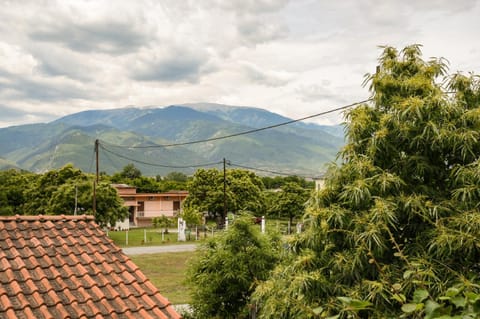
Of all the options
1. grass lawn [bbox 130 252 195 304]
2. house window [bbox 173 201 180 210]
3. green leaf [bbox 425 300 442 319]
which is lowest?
grass lawn [bbox 130 252 195 304]

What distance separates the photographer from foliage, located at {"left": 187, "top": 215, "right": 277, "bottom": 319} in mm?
9789

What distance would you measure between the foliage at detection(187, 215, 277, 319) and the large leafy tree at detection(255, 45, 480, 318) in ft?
15.8

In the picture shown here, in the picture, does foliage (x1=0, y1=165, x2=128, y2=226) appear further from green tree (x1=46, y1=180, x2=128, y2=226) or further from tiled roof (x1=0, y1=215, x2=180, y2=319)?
tiled roof (x1=0, y1=215, x2=180, y2=319)

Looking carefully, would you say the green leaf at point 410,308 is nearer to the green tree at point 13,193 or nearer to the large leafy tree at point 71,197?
the large leafy tree at point 71,197

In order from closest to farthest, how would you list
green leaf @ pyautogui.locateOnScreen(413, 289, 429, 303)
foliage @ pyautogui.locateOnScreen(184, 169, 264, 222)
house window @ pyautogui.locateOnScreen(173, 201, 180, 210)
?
green leaf @ pyautogui.locateOnScreen(413, 289, 429, 303), foliage @ pyautogui.locateOnScreen(184, 169, 264, 222), house window @ pyautogui.locateOnScreen(173, 201, 180, 210)

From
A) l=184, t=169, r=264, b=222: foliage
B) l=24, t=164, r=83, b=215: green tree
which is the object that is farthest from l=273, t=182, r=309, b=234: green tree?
l=24, t=164, r=83, b=215: green tree

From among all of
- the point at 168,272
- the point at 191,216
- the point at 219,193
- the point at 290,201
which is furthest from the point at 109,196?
the point at 290,201

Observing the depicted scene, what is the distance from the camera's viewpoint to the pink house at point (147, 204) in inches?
1972

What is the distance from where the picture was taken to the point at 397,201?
412cm

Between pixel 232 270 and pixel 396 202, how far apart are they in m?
6.25

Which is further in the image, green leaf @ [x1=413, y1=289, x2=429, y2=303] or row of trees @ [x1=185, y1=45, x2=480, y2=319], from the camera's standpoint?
row of trees @ [x1=185, y1=45, x2=480, y2=319]

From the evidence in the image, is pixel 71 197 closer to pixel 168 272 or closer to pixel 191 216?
pixel 191 216

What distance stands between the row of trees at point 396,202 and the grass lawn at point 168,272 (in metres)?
9.74

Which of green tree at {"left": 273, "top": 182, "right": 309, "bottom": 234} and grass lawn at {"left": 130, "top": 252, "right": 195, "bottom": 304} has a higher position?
green tree at {"left": 273, "top": 182, "right": 309, "bottom": 234}
